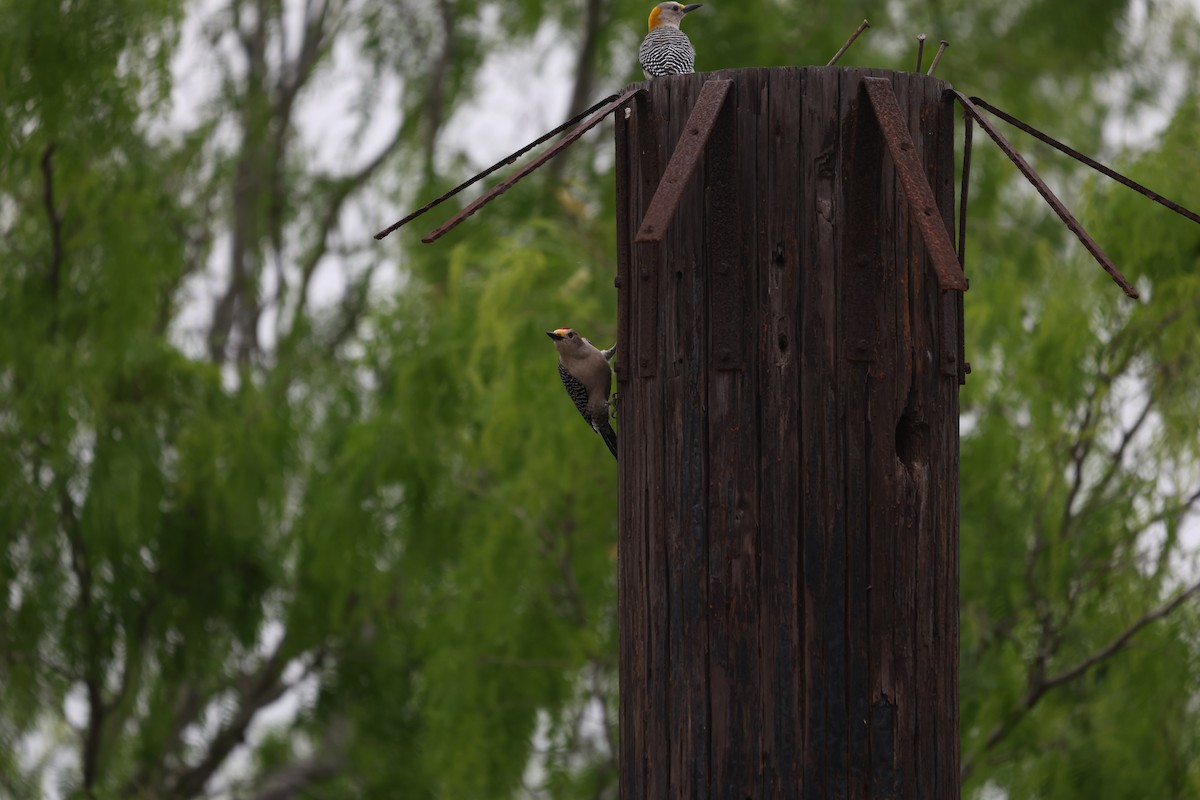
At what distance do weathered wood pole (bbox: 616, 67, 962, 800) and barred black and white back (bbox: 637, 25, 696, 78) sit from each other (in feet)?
7.23

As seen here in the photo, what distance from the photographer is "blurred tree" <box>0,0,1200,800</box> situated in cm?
919

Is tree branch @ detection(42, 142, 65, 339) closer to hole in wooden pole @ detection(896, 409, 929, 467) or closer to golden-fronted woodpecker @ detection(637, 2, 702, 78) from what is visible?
golden-fronted woodpecker @ detection(637, 2, 702, 78)

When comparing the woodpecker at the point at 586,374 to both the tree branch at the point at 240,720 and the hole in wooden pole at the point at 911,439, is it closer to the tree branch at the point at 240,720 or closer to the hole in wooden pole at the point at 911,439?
the hole in wooden pole at the point at 911,439

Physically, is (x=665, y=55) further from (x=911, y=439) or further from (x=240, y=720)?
(x=240, y=720)

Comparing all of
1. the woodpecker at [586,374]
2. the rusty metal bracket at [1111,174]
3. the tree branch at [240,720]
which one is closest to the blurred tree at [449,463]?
the tree branch at [240,720]

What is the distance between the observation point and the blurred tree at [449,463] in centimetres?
919

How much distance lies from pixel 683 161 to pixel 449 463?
8.22 m

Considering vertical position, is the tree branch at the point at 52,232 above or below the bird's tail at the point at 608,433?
above

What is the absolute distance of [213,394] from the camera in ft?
36.6

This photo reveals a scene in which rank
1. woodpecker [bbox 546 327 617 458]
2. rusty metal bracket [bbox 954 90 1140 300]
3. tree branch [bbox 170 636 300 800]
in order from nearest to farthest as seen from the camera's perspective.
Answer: rusty metal bracket [bbox 954 90 1140 300] < woodpecker [bbox 546 327 617 458] < tree branch [bbox 170 636 300 800]

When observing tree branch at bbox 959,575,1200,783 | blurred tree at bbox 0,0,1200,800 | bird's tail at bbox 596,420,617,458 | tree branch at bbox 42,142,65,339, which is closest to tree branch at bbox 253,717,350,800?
blurred tree at bbox 0,0,1200,800

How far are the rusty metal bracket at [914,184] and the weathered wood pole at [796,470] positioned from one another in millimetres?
55

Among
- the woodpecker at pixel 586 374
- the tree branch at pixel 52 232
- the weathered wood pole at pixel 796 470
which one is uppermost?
the tree branch at pixel 52 232

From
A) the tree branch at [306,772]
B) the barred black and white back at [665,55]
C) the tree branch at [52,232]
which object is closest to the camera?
the barred black and white back at [665,55]
